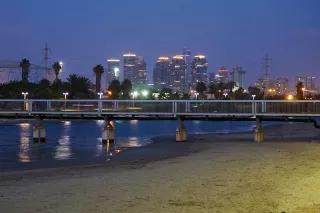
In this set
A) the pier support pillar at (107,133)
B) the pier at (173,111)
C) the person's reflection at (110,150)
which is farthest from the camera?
the pier support pillar at (107,133)

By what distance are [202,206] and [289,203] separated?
→ 2.59 m

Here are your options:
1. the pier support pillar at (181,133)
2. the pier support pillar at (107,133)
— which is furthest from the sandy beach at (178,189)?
the pier support pillar at (107,133)

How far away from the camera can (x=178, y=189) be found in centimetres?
2047

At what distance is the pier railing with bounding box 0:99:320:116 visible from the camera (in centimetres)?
5122

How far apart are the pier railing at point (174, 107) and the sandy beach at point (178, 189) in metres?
21.4

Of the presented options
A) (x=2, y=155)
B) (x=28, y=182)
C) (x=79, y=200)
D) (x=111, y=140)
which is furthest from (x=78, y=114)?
(x=79, y=200)

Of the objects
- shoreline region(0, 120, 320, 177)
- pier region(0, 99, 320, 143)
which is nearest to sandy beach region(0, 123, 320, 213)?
shoreline region(0, 120, 320, 177)

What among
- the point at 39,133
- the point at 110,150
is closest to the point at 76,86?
the point at 39,133

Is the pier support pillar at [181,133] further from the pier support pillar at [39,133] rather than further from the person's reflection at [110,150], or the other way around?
the pier support pillar at [39,133]

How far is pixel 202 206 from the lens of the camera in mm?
17031

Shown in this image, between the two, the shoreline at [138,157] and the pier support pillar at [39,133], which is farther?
the pier support pillar at [39,133]

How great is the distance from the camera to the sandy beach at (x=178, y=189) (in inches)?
671

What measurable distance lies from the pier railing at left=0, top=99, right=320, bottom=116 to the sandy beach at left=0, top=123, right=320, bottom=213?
70.1 ft

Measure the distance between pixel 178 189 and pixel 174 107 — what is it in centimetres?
3460
